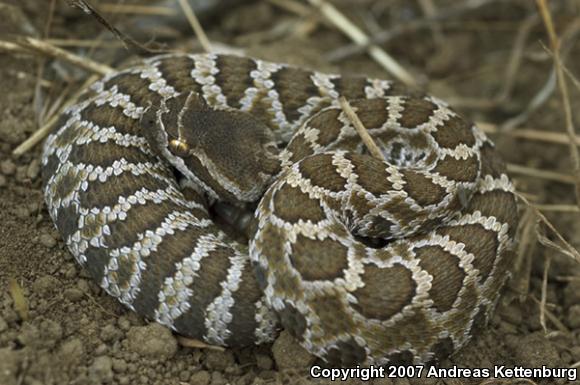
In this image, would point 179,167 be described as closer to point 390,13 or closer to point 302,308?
point 302,308

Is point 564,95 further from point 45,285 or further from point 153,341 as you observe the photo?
point 45,285

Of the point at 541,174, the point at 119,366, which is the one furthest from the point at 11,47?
the point at 541,174

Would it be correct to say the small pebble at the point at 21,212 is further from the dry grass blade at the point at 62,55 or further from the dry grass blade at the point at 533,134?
the dry grass blade at the point at 533,134

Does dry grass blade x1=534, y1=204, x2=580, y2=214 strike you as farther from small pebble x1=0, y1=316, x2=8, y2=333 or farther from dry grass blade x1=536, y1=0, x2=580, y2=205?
small pebble x1=0, y1=316, x2=8, y2=333

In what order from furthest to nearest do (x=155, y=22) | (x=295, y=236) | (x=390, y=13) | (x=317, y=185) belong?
(x=390, y=13)
(x=155, y=22)
(x=317, y=185)
(x=295, y=236)

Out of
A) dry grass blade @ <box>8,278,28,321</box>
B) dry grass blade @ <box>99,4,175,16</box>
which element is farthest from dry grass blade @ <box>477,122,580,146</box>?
dry grass blade @ <box>8,278,28,321</box>

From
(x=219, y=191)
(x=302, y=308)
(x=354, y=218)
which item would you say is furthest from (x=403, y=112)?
(x=302, y=308)

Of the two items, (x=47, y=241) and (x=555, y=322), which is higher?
(x=47, y=241)
